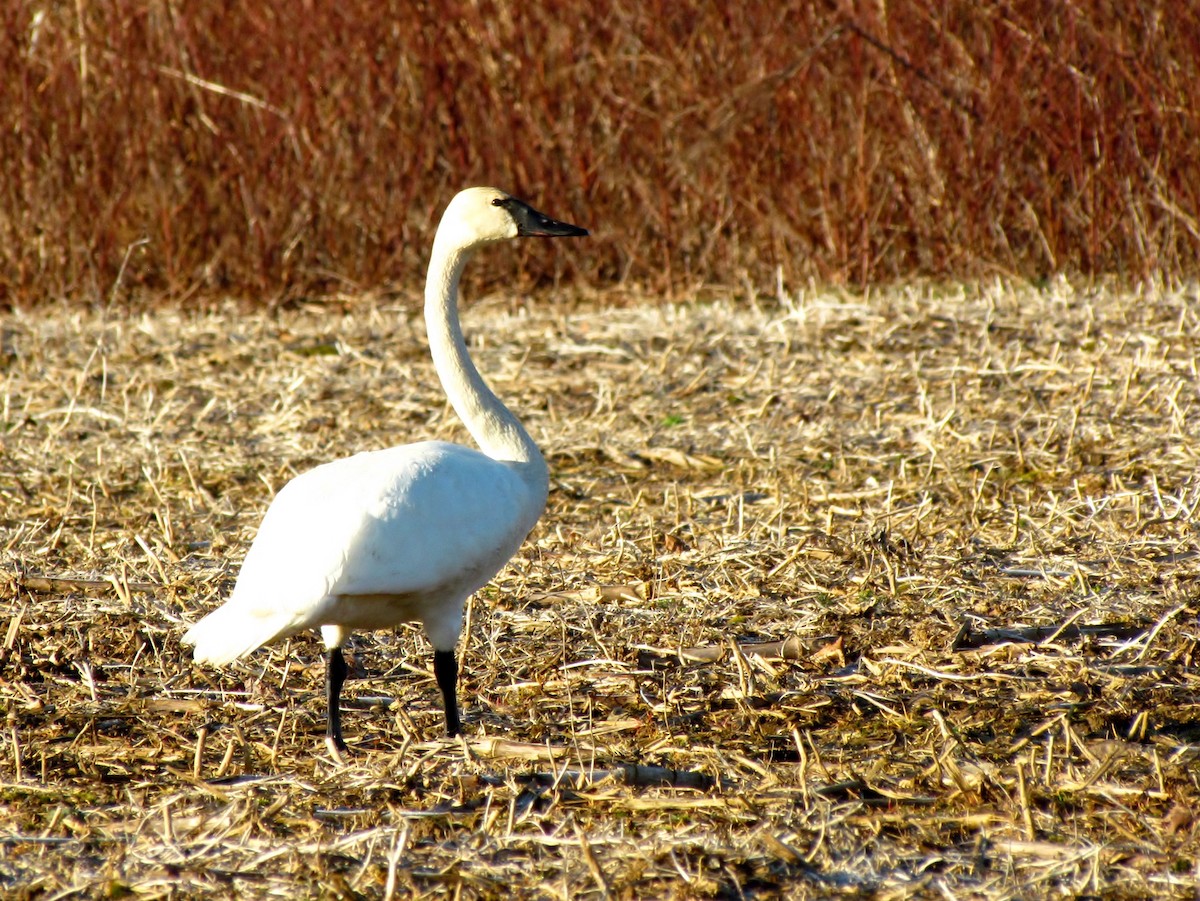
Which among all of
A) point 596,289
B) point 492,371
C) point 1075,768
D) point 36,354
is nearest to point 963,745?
point 1075,768

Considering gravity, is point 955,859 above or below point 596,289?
above

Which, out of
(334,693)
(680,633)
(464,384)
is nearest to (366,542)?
(334,693)

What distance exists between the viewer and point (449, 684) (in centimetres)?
379

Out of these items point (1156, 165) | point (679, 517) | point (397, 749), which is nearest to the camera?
point (397, 749)

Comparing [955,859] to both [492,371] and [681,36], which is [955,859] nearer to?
[492,371]

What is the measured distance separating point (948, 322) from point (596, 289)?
11.8 feet

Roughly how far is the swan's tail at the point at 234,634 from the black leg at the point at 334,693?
0.84ft

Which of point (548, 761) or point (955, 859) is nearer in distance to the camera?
point (955, 859)

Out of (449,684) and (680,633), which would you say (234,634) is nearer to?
(449,684)

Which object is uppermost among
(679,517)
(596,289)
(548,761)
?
(548,761)

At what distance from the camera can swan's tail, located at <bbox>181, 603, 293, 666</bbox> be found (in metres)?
3.53

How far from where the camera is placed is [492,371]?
25.5 ft

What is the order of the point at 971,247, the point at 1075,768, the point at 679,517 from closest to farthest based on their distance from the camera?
the point at 1075,768 → the point at 679,517 → the point at 971,247

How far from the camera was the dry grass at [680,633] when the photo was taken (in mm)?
3109
